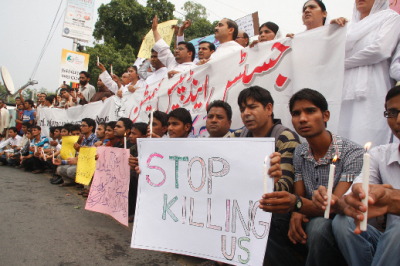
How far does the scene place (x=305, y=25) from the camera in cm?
281

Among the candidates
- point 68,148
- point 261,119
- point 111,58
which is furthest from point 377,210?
point 111,58

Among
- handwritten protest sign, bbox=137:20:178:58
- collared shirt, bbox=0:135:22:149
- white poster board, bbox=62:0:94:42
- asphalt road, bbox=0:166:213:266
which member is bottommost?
asphalt road, bbox=0:166:213:266

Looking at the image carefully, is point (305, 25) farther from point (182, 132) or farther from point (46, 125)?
point (46, 125)

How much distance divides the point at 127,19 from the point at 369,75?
19664 millimetres

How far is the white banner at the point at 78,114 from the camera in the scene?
232 inches

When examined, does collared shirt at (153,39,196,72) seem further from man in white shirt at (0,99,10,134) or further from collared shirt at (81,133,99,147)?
man in white shirt at (0,99,10,134)

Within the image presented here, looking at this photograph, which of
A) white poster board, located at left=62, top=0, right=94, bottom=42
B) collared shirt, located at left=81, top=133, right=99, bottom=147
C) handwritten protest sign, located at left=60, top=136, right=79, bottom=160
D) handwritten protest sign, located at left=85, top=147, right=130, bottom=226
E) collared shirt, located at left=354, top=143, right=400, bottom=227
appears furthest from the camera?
white poster board, located at left=62, top=0, right=94, bottom=42

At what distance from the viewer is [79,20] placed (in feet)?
50.7

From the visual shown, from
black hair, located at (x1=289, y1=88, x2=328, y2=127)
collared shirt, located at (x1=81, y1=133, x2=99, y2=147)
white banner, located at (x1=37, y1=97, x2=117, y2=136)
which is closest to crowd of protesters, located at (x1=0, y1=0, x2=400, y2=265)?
black hair, located at (x1=289, y1=88, x2=328, y2=127)

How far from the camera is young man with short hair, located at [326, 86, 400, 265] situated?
104 cm

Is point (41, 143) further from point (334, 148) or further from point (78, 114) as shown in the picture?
point (334, 148)

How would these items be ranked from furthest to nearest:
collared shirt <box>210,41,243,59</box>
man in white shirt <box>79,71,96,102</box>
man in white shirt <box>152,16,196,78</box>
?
man in white shirt <box>79,71,96,102</box> < man in white shirt <box>152,16,196,78</box> < collared shirt <box>210,41,243,59</box>

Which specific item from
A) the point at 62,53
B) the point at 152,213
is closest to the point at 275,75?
the point at 152,213

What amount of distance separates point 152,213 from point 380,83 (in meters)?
2.01
